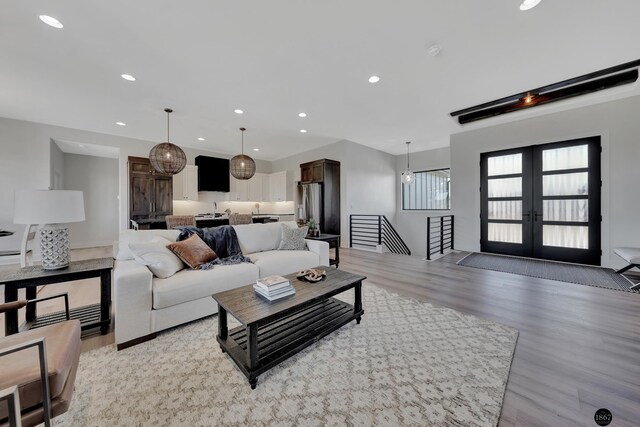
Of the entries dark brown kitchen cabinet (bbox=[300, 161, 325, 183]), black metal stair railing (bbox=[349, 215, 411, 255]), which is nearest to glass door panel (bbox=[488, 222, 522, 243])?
black metal stair railing (bbox=[349, 215, 411, 255])

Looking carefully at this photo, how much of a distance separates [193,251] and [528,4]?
3969 millimetres

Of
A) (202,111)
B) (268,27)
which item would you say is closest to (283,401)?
(268,27)

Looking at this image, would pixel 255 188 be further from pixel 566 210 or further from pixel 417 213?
pixel 566 210

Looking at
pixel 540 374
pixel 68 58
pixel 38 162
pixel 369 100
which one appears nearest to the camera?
pixel 540 374

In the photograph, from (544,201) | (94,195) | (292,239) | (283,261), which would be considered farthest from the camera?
(94,195)

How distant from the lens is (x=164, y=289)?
2102 millimetres

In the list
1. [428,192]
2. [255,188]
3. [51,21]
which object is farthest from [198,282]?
[428,192]

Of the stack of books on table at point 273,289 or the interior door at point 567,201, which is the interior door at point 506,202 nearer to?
the interior door at point 567,201

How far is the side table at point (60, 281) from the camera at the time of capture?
1836 mm

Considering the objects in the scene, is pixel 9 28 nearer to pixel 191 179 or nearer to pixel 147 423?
pixel 147 423

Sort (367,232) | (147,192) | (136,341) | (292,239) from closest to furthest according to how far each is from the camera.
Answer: (136,341) → (292,239) → (147,192) → (367,232)

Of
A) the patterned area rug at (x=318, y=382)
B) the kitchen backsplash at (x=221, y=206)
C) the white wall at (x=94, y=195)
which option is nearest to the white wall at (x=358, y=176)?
the kitchen backsplash at (x=221, y=206)

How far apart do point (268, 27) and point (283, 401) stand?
316 cm

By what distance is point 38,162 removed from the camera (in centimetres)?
502
